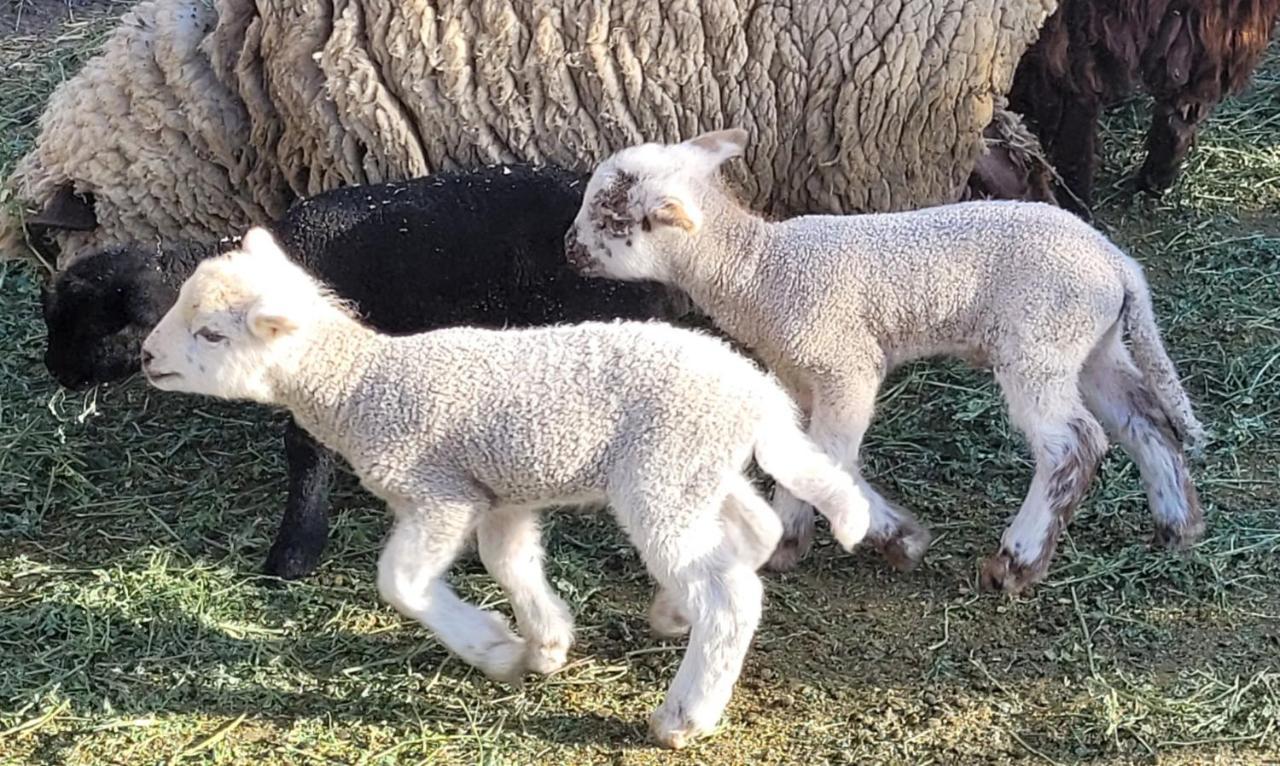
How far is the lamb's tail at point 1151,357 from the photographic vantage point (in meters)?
3.89

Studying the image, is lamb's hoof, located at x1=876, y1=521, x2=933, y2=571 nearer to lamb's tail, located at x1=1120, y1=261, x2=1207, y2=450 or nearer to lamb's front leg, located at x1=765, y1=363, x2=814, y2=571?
lamb's front leg, located at x1=765, y1=363, x2=814, y2=571

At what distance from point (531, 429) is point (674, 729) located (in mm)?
725

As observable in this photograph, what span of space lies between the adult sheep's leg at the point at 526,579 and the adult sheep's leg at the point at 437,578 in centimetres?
10

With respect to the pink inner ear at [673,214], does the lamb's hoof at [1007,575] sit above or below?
below

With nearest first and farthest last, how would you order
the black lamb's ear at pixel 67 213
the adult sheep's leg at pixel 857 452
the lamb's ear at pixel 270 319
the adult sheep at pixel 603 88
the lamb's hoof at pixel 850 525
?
1. the lamb's ear at pixel 270 319
2. the lamb's hoof at pixel 850 525
3. the adult sheep's leg at pixel 857 452
4. the adult sheep at pixel 603 88
5. the black lamb's ear at pixel 67 213

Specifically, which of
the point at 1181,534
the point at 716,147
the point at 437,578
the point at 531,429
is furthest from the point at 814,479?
the point at 1181,534

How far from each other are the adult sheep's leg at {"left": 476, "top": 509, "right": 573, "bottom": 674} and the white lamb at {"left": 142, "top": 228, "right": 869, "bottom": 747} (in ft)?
0.30

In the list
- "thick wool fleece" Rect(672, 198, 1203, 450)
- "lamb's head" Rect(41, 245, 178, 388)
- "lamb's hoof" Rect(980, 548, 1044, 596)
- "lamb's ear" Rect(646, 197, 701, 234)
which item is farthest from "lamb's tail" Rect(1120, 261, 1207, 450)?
"lamb's head" Rect(41, 245, 178, 388)

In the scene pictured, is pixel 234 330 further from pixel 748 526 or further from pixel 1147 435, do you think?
pixel 1147 435

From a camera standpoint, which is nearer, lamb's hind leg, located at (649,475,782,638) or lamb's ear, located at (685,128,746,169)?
lamb's hind leg, located at (649,475,782,638)

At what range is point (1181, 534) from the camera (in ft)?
13.1

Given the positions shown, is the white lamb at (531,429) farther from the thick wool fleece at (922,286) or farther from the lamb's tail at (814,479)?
the thick wool fleece at (922,286)

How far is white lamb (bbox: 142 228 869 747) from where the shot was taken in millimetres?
3193

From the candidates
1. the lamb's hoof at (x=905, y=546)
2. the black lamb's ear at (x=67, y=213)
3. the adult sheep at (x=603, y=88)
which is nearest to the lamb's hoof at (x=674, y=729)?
the lamb's hoof at (x=905, y=546)
